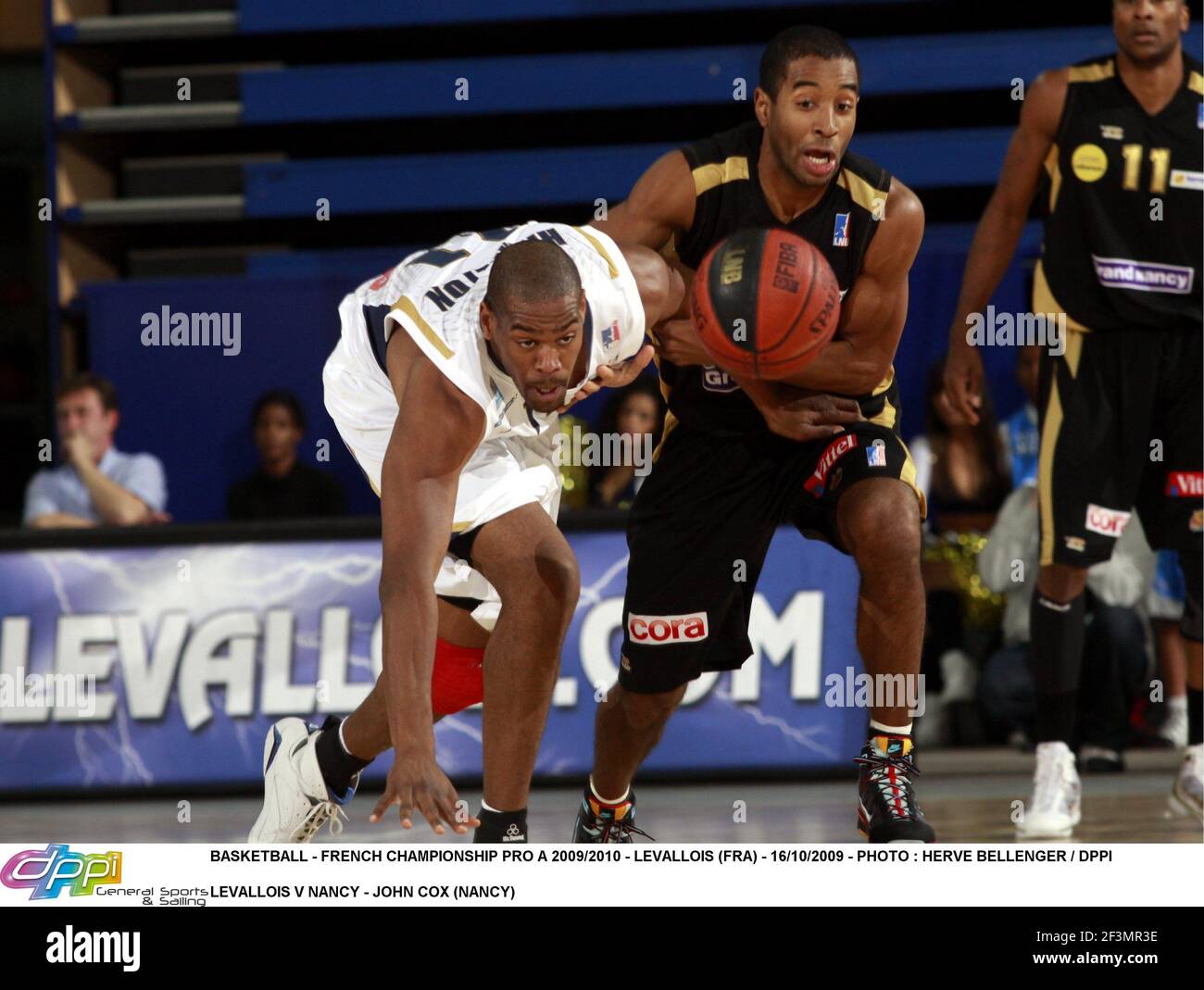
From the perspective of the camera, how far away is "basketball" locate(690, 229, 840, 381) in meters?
3.44

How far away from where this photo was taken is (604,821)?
161 inches

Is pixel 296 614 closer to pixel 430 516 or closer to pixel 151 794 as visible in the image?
pixel 151 794

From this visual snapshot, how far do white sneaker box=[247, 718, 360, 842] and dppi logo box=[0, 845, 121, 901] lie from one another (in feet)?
2.68

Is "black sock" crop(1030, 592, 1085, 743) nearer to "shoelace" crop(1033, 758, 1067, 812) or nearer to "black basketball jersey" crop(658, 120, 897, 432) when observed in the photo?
"shoelace" crop(1033, 758, 1067, 812)

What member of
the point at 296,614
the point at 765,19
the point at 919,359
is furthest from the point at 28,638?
the point at 765,19

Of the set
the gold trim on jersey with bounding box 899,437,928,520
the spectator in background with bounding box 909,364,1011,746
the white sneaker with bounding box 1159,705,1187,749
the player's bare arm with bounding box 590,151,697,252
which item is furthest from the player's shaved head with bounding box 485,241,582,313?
the white sneaker with bounding box 1159,705,1187,749

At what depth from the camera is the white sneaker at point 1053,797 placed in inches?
169

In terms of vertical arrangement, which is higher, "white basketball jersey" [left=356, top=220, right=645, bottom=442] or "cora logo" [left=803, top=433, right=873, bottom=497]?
"white basketball jersey" [left=356, top=220, right=645, bottom=442]

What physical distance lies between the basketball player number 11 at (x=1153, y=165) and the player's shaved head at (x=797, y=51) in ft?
4.17

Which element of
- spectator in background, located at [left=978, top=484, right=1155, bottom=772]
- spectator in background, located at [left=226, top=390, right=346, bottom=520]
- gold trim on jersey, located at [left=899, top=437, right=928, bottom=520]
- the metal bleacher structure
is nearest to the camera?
gold trim on jersey, located at [left=899, top=437, right=928, bottom=520]

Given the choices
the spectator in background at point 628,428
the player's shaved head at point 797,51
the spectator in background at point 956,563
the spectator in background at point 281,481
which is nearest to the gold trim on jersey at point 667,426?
the player's shaved head at point 797,51

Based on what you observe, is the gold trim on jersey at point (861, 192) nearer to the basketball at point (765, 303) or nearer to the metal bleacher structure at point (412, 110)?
the basketball at point (765, 303)

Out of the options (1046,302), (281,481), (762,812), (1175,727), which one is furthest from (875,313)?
(281,481)

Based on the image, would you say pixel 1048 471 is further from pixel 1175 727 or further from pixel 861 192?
pixel 1175 727
